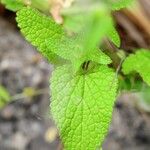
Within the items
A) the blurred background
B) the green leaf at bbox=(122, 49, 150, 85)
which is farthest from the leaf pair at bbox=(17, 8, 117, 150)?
the blurred background

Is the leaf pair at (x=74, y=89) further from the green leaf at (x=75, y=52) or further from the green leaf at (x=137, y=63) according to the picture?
the green leaf at (x=137, y=63)

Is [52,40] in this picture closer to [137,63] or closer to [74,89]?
[74,89]

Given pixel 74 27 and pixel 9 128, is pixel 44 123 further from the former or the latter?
pixel 74 27

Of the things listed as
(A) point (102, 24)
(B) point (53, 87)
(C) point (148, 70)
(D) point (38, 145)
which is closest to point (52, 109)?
(B) point (53, 87)

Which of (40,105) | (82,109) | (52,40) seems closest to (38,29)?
(52,40)

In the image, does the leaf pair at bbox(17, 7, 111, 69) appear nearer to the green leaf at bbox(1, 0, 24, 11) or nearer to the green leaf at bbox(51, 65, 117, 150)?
the green leaf at bbox(51, 65, 117, 150)
